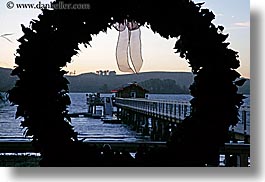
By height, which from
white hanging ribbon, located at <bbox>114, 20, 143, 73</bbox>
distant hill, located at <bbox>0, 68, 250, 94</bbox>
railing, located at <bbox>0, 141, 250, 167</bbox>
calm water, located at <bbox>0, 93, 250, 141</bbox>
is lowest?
railing, located at <bbox>0, 141, 250, 167</bbox>

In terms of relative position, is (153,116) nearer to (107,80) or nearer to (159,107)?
(159,107)

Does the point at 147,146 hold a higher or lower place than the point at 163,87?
lower

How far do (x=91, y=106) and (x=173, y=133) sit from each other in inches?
14.3

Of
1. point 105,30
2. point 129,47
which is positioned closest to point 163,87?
point 129,47

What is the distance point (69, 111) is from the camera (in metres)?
2.19

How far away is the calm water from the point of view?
2.18 metres

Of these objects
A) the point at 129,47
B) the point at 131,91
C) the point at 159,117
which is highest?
the point at 129,47

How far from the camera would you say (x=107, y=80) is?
2.21 m

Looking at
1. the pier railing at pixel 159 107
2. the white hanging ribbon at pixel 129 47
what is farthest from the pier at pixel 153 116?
the white hanging ribbon at pixel 129 47

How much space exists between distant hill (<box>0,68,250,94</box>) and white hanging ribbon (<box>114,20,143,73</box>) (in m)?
0.04

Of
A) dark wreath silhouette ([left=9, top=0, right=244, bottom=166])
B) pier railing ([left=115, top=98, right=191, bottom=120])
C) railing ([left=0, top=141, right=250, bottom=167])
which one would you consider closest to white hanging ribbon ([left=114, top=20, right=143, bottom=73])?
dark wreath silhouette ([left=9, top=0, right=244, bottom=166])

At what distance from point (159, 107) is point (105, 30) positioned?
399 millimetres

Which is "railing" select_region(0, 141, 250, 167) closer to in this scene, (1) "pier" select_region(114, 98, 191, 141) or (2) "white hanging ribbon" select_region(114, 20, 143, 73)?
(1) "pier" select_region(114, 98, 191, 141)

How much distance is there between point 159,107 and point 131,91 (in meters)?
0.14
